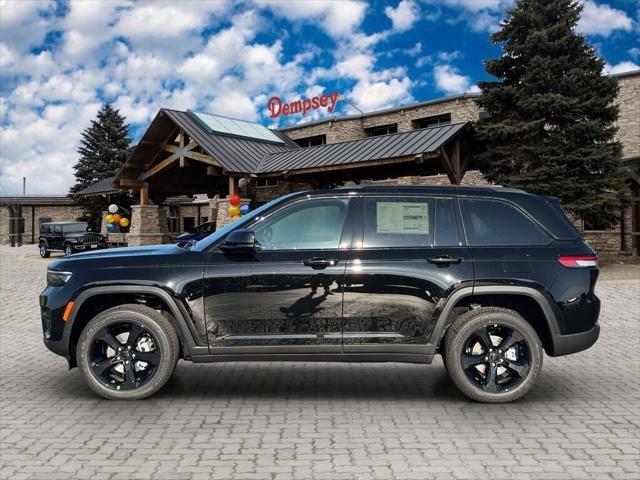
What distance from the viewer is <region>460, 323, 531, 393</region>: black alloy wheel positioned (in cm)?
532

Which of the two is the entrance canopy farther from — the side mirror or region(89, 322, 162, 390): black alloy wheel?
region(89, 322, 162, 390): black alloy wheel

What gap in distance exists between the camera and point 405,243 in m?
5.44

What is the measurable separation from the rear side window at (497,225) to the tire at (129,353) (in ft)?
9.33

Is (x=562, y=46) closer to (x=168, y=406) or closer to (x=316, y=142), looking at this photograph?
(x=168, y=406)

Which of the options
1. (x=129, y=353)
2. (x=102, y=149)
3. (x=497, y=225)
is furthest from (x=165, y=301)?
(x=102, y=149)

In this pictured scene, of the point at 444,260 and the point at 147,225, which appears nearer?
the point at 444,260

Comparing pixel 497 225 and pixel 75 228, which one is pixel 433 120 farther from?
pixel 497 225

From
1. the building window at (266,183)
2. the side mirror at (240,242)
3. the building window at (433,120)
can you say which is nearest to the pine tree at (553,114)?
the building window at (433,120)

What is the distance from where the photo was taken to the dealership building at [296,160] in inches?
824

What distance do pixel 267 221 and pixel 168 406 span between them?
1.84 metres

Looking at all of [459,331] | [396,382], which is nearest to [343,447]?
[459,331]

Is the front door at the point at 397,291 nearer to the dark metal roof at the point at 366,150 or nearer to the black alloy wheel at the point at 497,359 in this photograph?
the black alloy wheel at the point at 497,359

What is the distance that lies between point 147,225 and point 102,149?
25787mm

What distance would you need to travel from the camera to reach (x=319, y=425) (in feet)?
15.5
